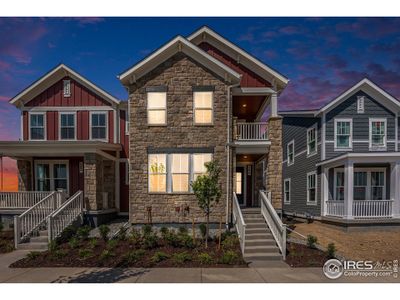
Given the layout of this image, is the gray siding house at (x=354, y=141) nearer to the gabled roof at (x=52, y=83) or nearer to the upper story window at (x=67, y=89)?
the gabled roof at (x=52, y=83)

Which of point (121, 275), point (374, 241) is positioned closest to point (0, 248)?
point (121, 275)

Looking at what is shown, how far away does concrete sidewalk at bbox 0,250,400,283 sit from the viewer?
242 inches

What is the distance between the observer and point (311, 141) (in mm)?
14938

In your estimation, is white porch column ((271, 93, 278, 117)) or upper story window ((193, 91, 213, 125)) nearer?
upper story window ((193, 91, 213, 125))

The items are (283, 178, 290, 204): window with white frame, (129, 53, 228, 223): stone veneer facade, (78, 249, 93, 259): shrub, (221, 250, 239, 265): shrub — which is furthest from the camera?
(283, 178, 290, 204): window with white frame

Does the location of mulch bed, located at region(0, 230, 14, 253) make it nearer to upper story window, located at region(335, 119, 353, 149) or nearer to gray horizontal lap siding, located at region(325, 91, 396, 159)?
gray horizontal lap siding, located at region(325, 91, 396, 159)

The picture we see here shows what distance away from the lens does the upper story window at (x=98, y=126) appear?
13.2 metres

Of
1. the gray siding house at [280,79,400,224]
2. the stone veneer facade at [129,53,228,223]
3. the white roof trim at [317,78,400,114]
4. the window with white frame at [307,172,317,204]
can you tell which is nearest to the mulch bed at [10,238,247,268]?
the stone veneer facade at [129,53,228,223]

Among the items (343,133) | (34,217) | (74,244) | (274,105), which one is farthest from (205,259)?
(343,133)

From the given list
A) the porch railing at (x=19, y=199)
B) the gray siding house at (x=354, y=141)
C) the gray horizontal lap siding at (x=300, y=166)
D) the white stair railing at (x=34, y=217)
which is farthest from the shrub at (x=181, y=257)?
the gray horizontal lap siding at (x=300, y=166)

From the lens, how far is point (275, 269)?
684cm

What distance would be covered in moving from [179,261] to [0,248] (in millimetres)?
6444

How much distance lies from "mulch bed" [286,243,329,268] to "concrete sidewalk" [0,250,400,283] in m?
0.27

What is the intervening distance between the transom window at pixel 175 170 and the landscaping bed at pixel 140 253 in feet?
5.83
